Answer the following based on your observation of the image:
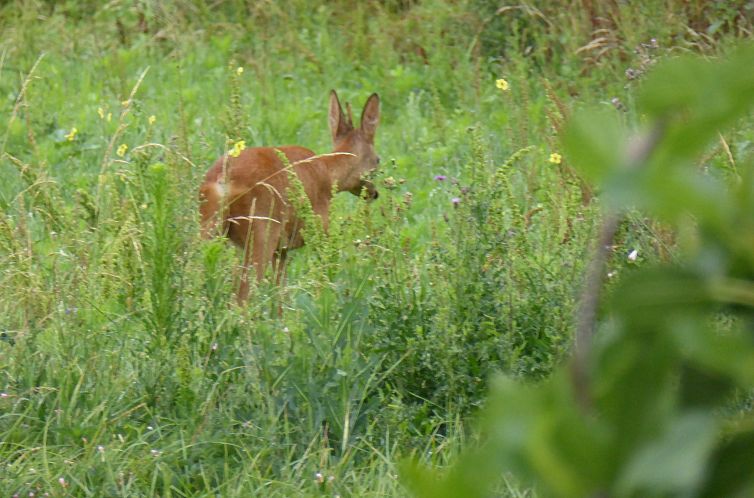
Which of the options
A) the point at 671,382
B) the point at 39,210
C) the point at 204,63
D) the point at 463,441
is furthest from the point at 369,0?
the point at 671,382

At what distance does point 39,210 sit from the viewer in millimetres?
4867

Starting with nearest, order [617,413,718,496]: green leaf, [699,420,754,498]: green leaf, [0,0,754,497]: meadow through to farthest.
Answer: [617,413,718,496]: green leaf, [699,420,754,498]: green leaf, [0,0,754,497]: meadow

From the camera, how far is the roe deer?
17.8 feet

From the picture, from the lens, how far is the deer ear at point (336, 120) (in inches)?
281

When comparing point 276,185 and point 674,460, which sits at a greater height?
point 674,460

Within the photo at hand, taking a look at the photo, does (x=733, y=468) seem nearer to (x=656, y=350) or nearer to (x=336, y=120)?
(x=656, y=350)

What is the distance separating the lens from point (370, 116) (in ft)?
23.5

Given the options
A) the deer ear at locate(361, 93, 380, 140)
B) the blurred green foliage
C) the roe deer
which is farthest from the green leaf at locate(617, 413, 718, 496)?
the deer ear at locate(361, 93, 380, 140)

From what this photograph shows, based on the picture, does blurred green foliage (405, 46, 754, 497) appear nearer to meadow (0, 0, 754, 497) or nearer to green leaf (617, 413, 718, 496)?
green leaf (617, 413, 718, 496)

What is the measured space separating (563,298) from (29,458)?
5.56 feet

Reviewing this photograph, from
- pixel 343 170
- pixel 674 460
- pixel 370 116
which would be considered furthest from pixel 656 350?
pixel 370 116

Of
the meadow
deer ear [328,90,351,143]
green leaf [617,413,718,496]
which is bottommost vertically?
deer ear [328,90,351,143]

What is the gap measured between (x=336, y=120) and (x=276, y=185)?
4.04 ft

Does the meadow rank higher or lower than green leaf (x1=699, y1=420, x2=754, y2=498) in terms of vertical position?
lower
